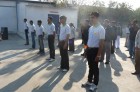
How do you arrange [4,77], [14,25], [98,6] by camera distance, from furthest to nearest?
[98,6] < [14,25] < [4,77]

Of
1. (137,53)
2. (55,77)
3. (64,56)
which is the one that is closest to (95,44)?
(55,77)

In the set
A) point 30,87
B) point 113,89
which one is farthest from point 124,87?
point 30,87

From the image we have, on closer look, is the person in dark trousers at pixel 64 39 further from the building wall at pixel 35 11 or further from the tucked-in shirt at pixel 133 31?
the building wall at pixel 35 11

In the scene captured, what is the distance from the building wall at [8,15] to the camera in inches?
968

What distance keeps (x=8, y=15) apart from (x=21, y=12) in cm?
159

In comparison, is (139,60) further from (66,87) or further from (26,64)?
(26,64)

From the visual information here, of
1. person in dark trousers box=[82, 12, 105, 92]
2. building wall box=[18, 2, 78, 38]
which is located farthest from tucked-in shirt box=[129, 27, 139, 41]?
building wall box=[18, 2, 78, 38]

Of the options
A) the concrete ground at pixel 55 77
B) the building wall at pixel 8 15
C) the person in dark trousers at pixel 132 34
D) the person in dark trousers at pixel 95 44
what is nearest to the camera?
the person in dark trousers at pixel 95 44

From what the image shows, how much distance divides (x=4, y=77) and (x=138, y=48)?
4.66m

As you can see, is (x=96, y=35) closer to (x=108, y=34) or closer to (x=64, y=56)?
(x=64, y=56)

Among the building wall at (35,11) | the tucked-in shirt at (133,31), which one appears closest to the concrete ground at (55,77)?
the tucked-in shirt at (133,31)

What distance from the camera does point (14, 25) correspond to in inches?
988

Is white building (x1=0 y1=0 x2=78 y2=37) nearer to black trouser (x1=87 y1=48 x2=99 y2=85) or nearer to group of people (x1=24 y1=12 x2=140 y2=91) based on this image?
group of people (x1=24 y1=12 x2=140 y2=91)

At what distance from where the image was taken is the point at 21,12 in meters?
24.2
